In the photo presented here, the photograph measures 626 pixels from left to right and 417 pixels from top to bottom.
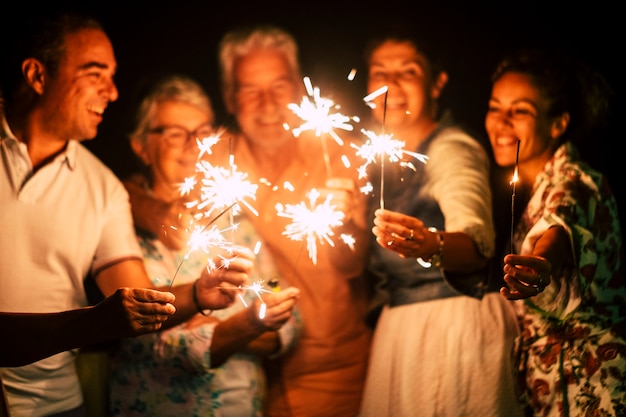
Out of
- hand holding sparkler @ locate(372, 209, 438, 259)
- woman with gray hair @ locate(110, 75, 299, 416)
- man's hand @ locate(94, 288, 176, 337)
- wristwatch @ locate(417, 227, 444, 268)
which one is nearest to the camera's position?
man's hand @ locate(94, 288, 176, 337)

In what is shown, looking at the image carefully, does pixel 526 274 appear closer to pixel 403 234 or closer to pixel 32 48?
pixel 403 234

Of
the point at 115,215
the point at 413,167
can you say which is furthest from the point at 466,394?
the point at 115,215

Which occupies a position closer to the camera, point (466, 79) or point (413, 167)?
point (413, 167)

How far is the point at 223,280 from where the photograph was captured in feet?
10.2

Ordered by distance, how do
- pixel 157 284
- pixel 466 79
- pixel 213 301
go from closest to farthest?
pixel 213 301 → pixel 157 284 → pixel 466 79

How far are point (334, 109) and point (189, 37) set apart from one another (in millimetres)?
832

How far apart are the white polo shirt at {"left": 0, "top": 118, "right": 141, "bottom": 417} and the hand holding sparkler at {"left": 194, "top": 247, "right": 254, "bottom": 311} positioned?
1.63ft

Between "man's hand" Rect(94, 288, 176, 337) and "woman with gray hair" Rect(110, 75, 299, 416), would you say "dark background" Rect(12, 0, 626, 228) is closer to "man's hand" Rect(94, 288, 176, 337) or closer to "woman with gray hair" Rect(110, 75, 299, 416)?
"woman with gray hair" Rect(110, 75, 299, 416)

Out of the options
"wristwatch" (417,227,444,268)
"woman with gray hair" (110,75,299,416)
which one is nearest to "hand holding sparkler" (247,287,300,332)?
"woman with gray hair" (110,75,299,416)

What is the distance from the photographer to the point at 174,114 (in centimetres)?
363

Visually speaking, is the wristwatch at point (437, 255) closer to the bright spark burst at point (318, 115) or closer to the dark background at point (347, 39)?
the bright spark burst at point (318, 115)

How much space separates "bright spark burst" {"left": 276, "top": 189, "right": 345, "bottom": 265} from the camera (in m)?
3.34

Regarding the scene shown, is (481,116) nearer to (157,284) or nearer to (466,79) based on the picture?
(466,79)

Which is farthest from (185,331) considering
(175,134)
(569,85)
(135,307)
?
(569,85)
